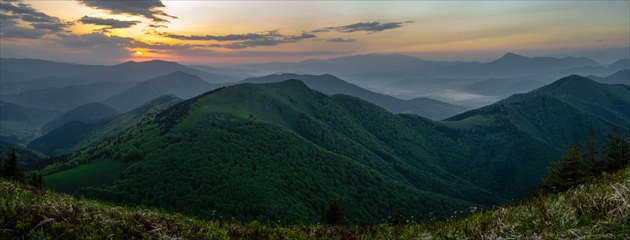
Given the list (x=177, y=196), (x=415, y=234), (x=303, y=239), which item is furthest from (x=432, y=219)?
(x=177, y=196)

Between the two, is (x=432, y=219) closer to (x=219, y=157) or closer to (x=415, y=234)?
(x=415, y=234)

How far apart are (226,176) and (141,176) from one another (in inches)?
1675

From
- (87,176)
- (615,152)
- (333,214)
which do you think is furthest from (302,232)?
(87,176)

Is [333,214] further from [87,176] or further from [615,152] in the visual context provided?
[87,176]

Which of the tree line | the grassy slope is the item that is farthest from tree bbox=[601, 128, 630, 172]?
the grassy slope

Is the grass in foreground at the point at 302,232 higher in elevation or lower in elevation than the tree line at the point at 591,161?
higher

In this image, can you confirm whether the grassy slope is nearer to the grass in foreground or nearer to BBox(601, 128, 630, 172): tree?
the grass in foreground

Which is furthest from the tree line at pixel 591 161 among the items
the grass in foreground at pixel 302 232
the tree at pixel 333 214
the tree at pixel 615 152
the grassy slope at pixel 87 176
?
the grassy slope at pixel 87 176

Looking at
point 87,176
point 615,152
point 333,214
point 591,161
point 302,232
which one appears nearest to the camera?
point 302,232

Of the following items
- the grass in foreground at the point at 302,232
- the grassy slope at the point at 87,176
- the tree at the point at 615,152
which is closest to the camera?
the grass in foreground at the point at 302,232

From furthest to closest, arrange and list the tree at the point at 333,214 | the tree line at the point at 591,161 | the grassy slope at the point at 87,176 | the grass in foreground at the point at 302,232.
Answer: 1. the grassy slope at the point at 87,176
2. the tree at the point at 333,214
3. the tree line at the point at 591,161
4. the grass in foreground at the point at 302,232

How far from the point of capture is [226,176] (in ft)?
577

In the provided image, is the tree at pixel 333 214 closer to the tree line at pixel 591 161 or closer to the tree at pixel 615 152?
the tree line at pixel 591 161

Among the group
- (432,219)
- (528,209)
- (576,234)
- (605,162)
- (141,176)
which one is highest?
(576,234)
